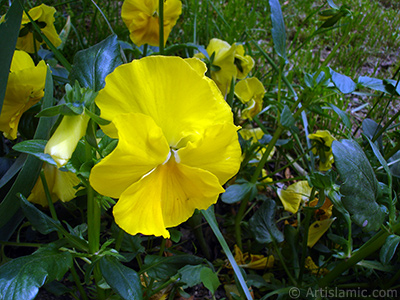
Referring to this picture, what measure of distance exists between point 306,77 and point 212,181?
0.52 meters

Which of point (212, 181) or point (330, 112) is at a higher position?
point (212, 181)

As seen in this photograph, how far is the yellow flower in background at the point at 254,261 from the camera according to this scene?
1011 mm

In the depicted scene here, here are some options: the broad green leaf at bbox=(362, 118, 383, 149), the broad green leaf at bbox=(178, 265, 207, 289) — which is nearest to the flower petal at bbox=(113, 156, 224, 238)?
the broad green leaf at bbox=(178, 265, 207, 289)

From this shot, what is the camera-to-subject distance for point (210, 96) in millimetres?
499

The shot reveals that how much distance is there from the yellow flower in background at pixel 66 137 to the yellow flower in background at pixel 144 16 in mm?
592

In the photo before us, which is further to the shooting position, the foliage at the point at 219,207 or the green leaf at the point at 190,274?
the green leaf at the point at 190,274

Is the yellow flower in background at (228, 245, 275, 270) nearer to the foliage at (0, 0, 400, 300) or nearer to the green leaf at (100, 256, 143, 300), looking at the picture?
the foliage at (0, 0, 400, 300)

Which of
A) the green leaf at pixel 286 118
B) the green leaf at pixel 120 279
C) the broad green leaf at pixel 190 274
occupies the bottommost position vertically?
the broad green leaf at pixel 190 274

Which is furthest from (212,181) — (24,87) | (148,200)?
(24,87)

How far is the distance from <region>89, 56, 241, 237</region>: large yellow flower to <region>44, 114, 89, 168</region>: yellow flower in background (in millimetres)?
31

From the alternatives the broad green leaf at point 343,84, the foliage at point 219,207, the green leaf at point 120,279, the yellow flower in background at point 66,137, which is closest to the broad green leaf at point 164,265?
the foliage at point 219,207

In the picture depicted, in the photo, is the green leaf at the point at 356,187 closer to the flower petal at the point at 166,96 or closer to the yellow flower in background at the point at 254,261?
the flower petal at the point at 166,96

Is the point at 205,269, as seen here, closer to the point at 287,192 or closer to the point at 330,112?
the point at 287,192

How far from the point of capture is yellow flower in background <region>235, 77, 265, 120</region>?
44.3 inches
